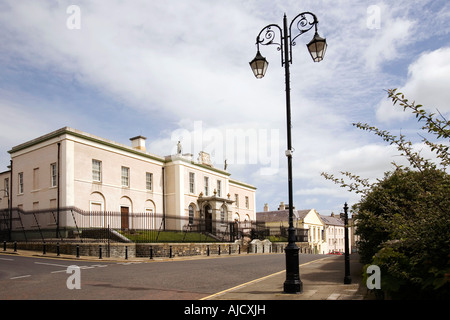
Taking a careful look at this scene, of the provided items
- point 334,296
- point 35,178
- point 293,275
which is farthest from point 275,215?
point 334,296

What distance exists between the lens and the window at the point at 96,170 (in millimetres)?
28781

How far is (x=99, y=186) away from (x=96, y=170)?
1.22 meters

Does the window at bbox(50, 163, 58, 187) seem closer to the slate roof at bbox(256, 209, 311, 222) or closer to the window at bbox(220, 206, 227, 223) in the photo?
the window at bbox(220, 206, 227, 223)

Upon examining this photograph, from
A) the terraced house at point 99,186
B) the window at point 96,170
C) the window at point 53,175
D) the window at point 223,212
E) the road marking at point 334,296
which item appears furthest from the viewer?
the window at point 223,212

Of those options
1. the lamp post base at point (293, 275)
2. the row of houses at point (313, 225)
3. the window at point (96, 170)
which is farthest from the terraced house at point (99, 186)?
the row of houses at point (313, 225)

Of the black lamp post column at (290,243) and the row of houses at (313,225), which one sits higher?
the black lamp post column at (290,243)

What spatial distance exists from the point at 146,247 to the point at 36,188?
1229 centimetres

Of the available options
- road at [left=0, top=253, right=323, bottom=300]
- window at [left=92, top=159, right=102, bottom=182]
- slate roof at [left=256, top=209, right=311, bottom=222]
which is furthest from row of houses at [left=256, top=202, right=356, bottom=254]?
road at [left=0, top=253, right=323, bottom=300]

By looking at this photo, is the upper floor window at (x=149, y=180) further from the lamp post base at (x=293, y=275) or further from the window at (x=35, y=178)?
the lamp post base at (x=293, y=275)

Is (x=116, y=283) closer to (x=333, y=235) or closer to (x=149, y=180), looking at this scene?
(x=149, y=180)

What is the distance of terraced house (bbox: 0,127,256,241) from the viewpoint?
86.5 ft
